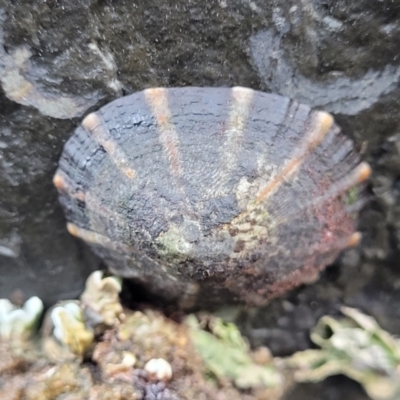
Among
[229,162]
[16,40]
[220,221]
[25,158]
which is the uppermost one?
[16,40]

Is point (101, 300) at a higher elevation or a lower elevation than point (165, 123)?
lower

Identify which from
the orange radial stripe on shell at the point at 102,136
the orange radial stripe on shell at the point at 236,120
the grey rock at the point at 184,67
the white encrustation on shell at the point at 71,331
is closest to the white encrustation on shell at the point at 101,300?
the white encrustation on shell at the point at 71,331

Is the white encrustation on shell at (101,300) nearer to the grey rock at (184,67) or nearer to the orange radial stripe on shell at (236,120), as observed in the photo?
the grey rock at (184,67)

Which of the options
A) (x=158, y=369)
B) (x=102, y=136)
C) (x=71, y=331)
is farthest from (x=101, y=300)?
(x=102, y=136)

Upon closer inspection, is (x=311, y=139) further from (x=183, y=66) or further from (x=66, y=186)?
(x=66, y=186)

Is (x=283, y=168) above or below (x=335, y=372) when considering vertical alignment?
above

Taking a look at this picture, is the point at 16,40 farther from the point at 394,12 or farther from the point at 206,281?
the point at 394,12

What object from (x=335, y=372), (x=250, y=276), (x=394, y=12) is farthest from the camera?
(x=335, y=372)

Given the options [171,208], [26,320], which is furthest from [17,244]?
[171,208]
